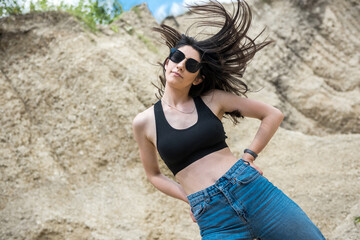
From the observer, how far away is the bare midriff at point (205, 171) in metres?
2.13

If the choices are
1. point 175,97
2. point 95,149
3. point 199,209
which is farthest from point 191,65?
point 95,149

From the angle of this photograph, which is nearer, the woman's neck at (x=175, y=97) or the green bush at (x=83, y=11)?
the woman's neck at (x=175, y=97)

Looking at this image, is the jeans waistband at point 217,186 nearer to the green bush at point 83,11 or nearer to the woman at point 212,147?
the woman at point 212,147

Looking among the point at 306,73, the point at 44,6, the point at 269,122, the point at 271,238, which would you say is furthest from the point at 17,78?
the point at 306,73

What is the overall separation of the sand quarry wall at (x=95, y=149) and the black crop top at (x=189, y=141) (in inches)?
70.1

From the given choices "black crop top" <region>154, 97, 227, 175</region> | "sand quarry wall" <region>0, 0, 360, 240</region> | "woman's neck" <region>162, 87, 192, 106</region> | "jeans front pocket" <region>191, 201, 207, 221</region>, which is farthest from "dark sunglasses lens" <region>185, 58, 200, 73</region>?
"sand quarry wall" <region>0, 0, 360, 240</region>

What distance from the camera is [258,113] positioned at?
93.0 inches

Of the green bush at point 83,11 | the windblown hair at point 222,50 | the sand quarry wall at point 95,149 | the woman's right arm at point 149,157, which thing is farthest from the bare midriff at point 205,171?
the green bush at point 83,11

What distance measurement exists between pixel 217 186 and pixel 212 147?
10.7 inches

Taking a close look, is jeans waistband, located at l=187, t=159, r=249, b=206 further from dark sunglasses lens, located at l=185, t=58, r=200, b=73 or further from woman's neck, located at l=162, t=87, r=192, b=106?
dark sunglasses lens, located at l=185, t=58, r=200, b=73

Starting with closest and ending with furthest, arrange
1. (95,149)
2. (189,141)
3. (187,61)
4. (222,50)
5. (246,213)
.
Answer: (246,213)
(189,141)
(187,61)
(222,50)
(95,149)

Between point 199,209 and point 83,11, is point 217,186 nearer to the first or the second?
point 199,209

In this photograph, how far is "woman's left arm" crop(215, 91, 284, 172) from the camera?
2330 millimetres

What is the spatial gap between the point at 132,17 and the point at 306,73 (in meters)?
4.24
